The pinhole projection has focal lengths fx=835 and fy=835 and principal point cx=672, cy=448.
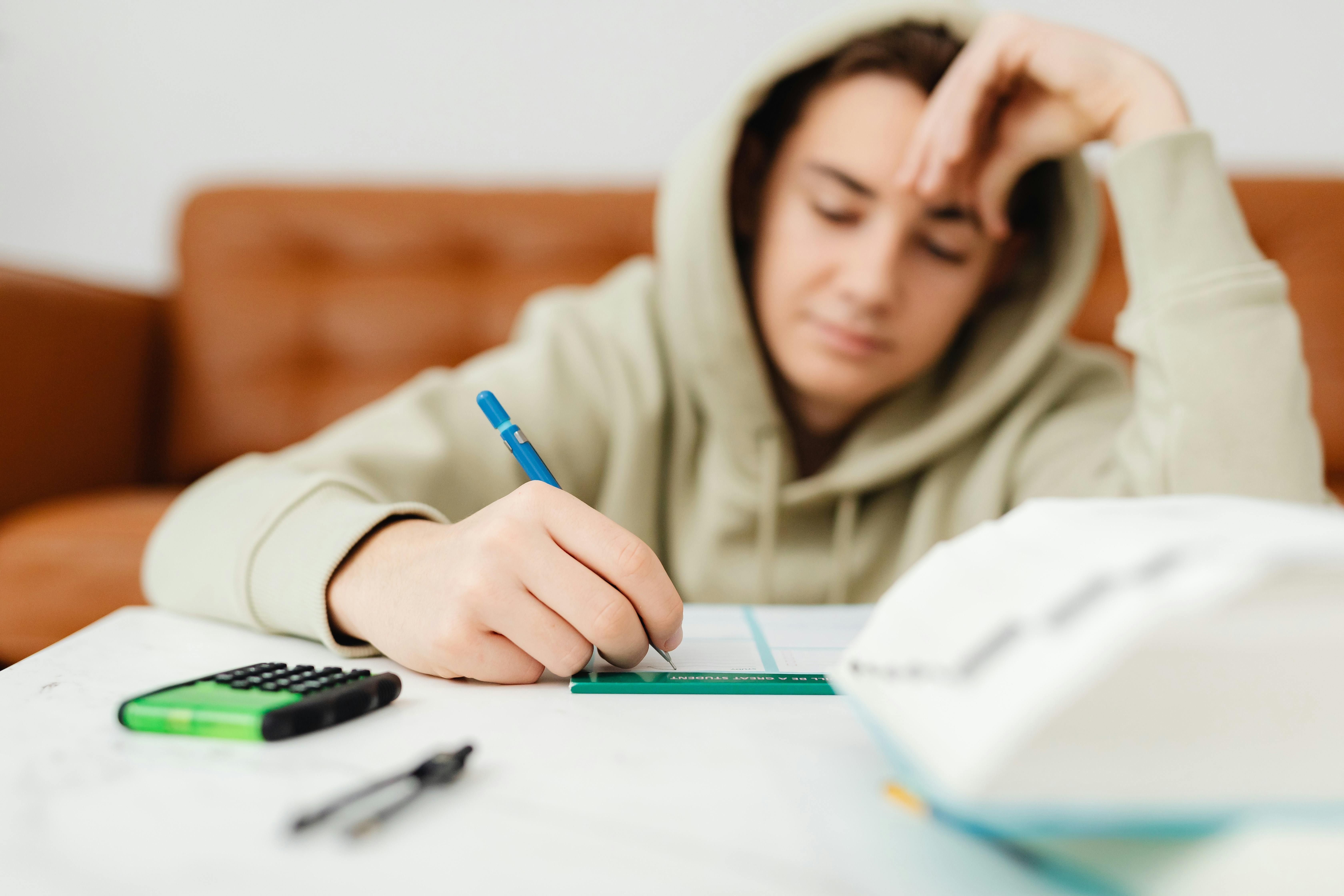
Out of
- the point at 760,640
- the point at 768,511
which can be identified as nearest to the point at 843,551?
the point at 768,511

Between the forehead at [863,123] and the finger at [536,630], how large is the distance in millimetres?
Result: 595

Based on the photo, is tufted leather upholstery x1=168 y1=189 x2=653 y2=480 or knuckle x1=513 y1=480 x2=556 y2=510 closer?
knuckle x1=513 y1=480 x2=556 y2=510

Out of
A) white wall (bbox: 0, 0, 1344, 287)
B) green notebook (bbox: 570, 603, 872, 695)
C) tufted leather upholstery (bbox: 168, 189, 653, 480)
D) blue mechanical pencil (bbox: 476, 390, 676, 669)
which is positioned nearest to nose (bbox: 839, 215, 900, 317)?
green notebook (bbox: 570, 603, 872, 695)

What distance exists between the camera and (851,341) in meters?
0.82

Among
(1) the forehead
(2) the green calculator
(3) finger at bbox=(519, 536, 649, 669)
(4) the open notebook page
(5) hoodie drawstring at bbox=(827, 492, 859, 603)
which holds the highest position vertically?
(1) the forehead

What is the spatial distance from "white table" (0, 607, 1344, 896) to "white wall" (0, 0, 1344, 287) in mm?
1334

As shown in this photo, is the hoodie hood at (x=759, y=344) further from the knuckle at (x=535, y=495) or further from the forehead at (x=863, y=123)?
the knuckle at (x=535, y=495)

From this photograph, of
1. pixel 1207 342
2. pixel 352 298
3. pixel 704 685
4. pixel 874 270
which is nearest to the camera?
pixel 704 685

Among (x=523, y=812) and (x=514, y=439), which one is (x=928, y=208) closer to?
(x=514, y=439)

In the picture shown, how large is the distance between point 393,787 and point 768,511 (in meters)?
0.65

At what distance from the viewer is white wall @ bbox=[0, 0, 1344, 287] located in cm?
150

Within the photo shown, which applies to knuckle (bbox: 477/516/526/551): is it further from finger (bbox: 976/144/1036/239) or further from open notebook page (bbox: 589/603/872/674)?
finger (bbox: 976/144/1036/239)

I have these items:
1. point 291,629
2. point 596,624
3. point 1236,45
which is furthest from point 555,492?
point 1236,45

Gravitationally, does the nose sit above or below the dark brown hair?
below
